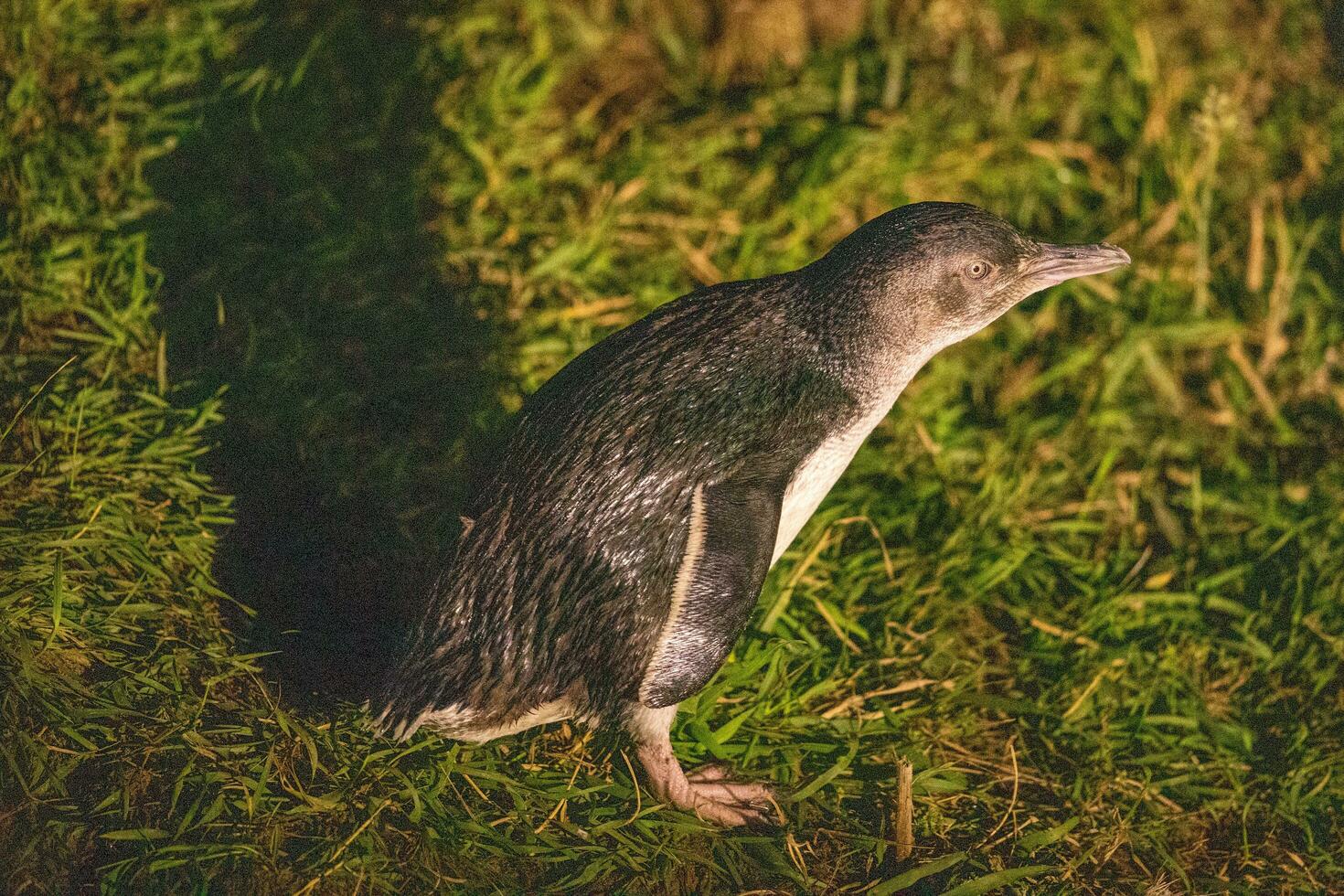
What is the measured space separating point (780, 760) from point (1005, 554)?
1.01 meters

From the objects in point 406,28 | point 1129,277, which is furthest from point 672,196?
point 1129,277

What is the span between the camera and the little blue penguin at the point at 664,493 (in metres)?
2.80

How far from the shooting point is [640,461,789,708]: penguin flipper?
2.76m

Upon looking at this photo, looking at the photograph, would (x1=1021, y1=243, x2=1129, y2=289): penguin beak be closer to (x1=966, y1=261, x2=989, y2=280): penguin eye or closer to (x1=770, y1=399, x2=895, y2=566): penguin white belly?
(x1=966, y1=261, x2=989, y2=280): penguin eye

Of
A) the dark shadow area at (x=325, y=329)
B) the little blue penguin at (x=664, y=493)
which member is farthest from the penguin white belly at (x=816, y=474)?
the dark shadow area at (x=325, y=329)

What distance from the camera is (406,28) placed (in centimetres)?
479

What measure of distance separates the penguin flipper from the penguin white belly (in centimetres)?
18

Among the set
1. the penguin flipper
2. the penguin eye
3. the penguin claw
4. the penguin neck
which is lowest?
the penguin claw

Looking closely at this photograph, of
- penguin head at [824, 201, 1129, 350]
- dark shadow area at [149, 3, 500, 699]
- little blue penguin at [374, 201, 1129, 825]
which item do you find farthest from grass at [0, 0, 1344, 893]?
penguin head at [824, 201, 1129, 350]

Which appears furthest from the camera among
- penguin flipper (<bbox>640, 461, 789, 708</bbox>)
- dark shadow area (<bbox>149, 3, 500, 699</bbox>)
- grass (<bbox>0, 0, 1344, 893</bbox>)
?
dark shadow area (<bbox>149, 3, 500, 699</bbox>)

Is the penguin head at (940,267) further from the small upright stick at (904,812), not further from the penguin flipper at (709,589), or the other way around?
the small upright stick at (904,812)

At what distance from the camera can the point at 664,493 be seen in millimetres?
2814

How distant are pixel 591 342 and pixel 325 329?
81 cm

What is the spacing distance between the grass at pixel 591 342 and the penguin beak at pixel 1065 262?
3.04 ft
